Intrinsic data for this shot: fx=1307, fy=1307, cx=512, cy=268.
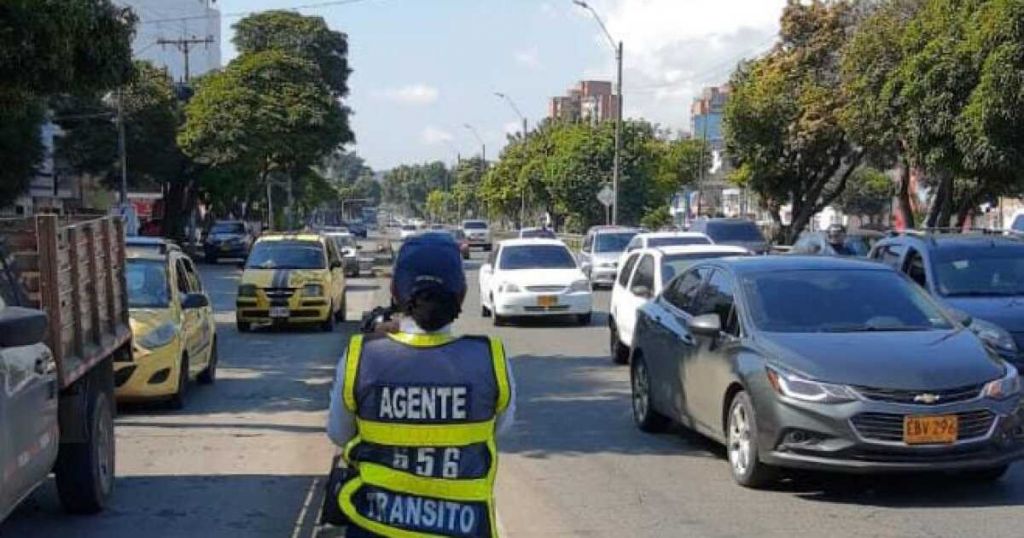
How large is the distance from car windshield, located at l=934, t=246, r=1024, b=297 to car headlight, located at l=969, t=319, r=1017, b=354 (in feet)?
3.04

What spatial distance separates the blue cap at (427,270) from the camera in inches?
147

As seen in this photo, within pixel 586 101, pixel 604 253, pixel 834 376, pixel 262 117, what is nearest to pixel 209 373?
pixel 834 376

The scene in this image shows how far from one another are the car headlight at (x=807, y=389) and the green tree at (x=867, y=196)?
69004 millimetres

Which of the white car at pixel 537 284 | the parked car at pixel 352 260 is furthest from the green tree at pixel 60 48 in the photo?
the parked car at pixel 352 260

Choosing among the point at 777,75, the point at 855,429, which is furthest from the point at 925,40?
the point at 855,429

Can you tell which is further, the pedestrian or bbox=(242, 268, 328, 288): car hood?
bbox=(242, 268, 328, 288): car hood

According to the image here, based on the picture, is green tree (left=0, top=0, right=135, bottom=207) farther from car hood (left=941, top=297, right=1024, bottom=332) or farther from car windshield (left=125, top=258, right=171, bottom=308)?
car hood (left=941, top=297, right=1024, bottom=332)

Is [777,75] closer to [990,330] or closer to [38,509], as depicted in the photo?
[990,330]

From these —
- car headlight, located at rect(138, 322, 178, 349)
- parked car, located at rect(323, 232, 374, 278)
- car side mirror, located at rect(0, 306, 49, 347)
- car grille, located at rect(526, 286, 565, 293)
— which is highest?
car side mirror, located at rect(0, 306, 49, 347)

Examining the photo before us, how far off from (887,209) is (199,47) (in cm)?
5239

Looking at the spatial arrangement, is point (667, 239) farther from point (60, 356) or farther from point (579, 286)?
point (60, 356)

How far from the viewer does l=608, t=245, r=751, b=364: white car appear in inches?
615

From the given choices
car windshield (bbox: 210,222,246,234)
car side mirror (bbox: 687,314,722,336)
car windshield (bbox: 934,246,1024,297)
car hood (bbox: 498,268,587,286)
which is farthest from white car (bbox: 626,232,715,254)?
car windshield (bbox: 210,222,246,234)

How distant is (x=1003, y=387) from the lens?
8.13 m
